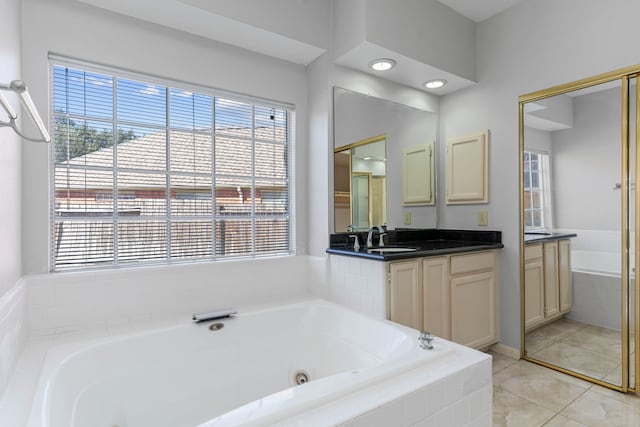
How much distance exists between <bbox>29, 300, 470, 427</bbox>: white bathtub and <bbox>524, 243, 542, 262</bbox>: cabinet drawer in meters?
1.44

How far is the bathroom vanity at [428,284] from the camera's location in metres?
2.14

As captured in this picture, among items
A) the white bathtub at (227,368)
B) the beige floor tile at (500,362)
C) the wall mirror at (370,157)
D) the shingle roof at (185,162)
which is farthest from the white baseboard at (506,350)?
the shingle roof at (185,162)

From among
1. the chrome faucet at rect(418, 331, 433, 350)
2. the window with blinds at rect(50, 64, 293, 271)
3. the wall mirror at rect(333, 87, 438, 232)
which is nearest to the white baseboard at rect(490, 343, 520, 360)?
the wall mirror at rect(333, 87, 438, 232)

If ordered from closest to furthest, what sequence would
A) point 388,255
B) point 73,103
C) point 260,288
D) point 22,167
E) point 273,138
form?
1. point 22,167
2. point 73,103
3. point 388,255
4. point 260,288
5. point 273,138

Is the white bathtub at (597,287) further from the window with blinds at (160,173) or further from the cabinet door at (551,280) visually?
the window with blinds at (160,173)

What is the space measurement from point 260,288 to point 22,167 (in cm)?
151

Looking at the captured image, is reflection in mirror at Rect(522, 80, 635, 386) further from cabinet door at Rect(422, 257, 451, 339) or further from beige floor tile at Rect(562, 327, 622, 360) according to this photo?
cabinet door at Rect(422, 257, 451, 339)

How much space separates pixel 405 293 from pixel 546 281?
1.19 m

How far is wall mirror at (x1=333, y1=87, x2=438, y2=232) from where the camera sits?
258 centimetres

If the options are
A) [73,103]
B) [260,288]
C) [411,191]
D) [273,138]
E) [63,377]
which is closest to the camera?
[63,377]

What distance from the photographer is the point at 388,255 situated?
6.79 feet

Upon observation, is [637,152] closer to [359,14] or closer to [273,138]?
[359,14]

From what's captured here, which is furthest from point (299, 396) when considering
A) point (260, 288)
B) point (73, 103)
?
point (73, 103)

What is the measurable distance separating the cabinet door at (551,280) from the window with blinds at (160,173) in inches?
76.7
